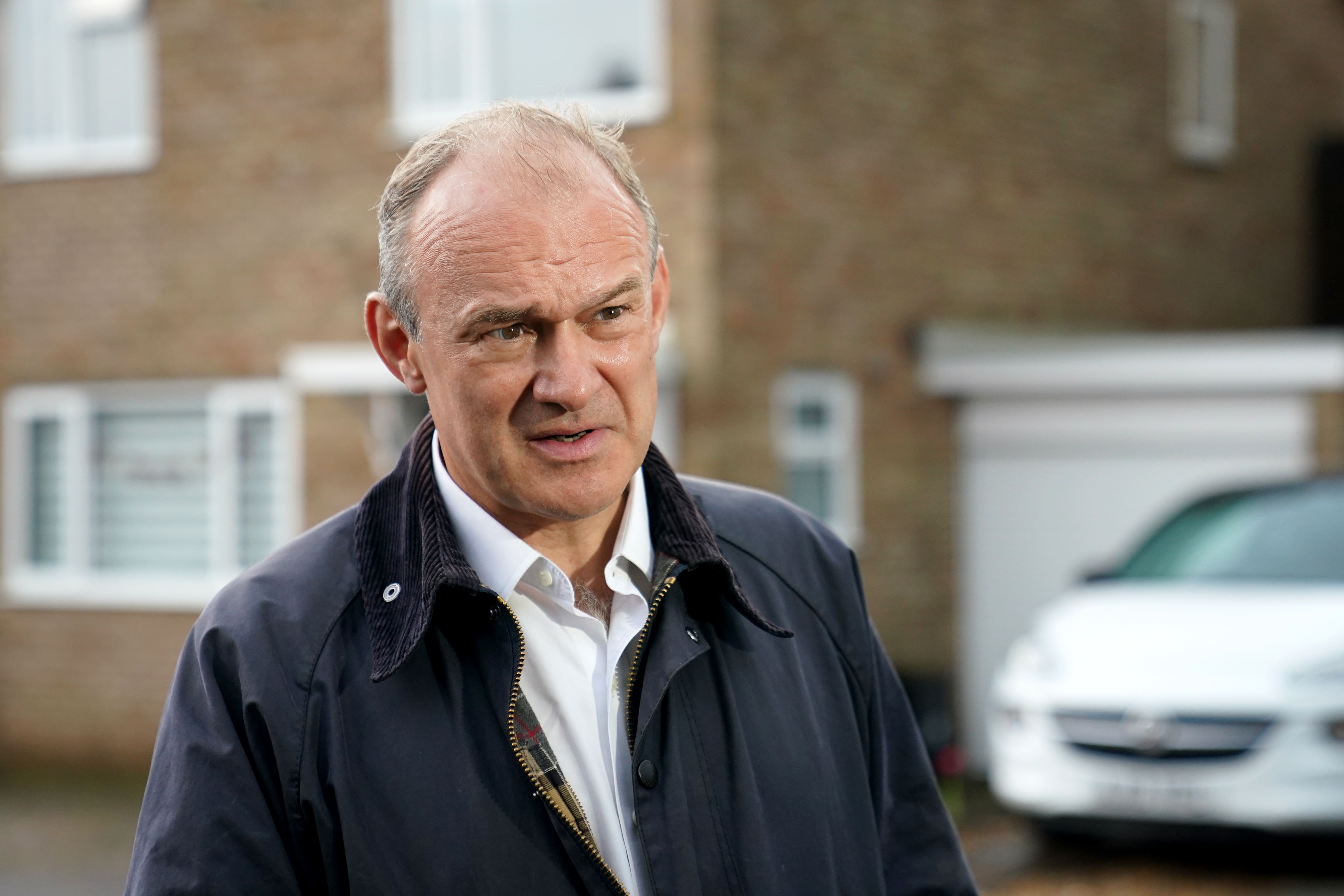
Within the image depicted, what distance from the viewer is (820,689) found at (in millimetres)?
2201

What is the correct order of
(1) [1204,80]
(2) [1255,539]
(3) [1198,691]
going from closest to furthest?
(3) [1198,691] → (2) [1255,539] → (1) [1204,80]

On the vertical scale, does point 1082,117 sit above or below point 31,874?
above

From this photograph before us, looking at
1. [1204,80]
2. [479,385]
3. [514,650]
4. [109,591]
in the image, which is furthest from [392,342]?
[1204,80]

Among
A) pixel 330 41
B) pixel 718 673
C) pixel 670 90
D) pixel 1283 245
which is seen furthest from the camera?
pixel 1283 245

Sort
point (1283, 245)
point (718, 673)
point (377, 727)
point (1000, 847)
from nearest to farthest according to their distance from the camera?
point (377, 727) < point (718, 673) < point (1000, 847) < point (1283, 245)

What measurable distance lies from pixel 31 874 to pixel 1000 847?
506 cm

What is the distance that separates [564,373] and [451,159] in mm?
305

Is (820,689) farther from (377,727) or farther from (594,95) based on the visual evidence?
(594,95)

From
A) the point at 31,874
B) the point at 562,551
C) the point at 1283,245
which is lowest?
the point at 31,874

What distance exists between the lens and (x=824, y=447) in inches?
408

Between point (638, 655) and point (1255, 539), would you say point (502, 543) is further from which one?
point (1255, 539)

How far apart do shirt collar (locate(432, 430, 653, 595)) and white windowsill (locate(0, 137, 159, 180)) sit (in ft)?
32.6

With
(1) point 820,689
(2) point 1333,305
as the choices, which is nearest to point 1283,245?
(2) point 1333,305

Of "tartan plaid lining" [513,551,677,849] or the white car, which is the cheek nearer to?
"tartan plaid lining" [513,551,677,849]
